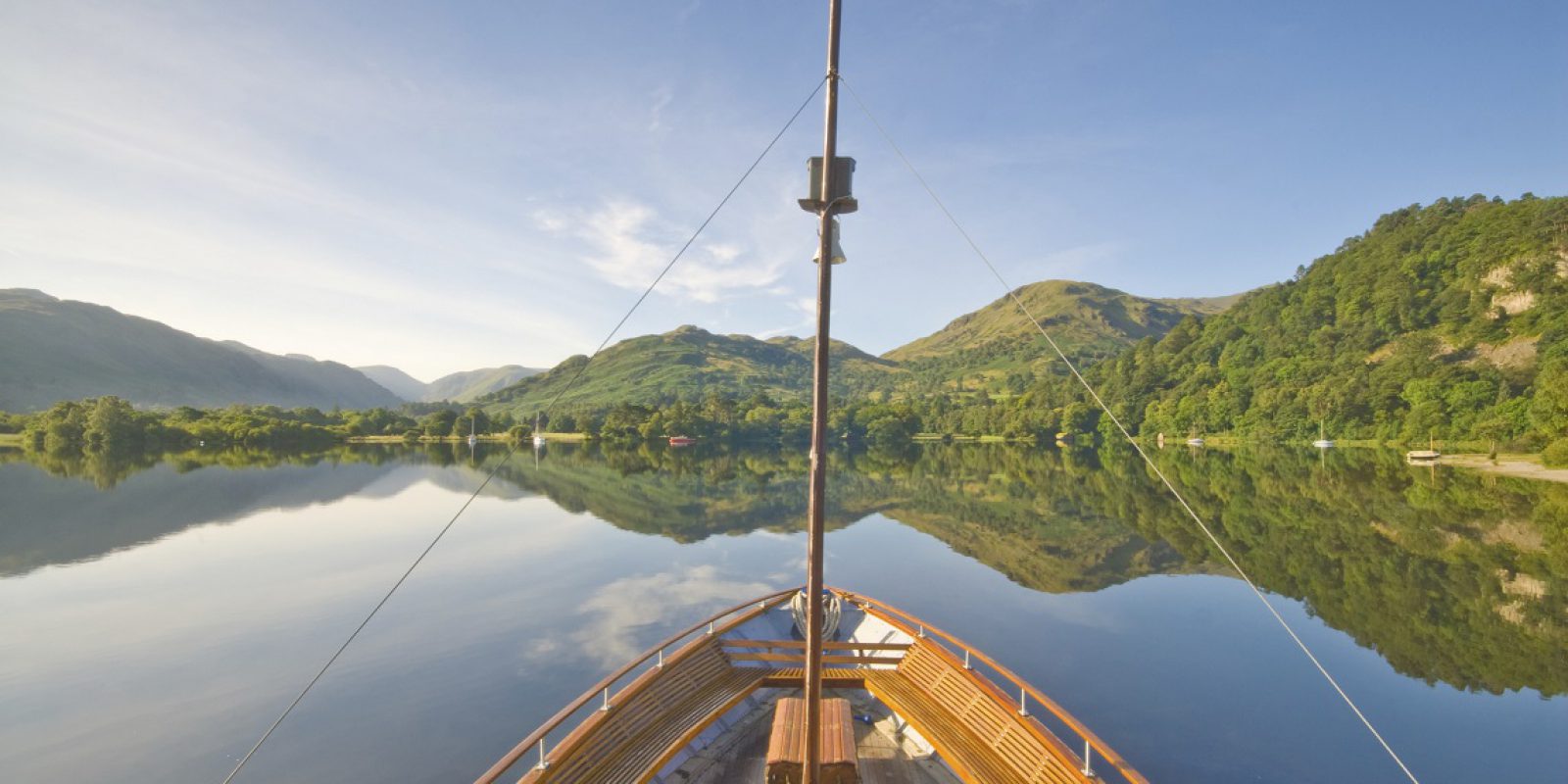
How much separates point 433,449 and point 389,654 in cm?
12309

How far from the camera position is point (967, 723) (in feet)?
34.8

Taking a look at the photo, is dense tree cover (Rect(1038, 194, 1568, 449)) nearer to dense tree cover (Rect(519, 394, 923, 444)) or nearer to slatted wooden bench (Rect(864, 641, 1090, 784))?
dense tree cover (Rect(519, 394, 923, 444))

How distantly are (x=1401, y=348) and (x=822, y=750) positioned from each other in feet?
561

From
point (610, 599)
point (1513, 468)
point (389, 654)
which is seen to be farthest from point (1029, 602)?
point (1513, 468)

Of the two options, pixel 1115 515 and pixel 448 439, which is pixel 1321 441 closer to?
pixel 1115 515

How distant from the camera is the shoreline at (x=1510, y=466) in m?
58.2

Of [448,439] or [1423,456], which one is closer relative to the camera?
[1423,456]

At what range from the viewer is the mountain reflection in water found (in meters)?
21.7

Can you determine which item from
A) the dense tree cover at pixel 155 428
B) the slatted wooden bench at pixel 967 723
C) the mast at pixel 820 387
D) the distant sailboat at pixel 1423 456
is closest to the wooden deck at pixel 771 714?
the slatted wooden bench at pixel 967 723

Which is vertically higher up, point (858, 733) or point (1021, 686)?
point (1021, 686)

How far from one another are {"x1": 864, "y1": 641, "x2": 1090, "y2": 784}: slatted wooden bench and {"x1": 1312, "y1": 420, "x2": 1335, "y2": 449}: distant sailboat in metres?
138

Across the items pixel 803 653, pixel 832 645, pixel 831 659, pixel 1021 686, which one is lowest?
pixel 803 653

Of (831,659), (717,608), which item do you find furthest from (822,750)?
(717,608)

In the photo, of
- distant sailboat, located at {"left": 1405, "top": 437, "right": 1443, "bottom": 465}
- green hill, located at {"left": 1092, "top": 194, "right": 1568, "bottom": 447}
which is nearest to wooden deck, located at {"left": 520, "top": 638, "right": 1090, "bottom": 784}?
green hill, located at {"left": 1092, "top": 194, "right": 1568, "bottom": 447}
